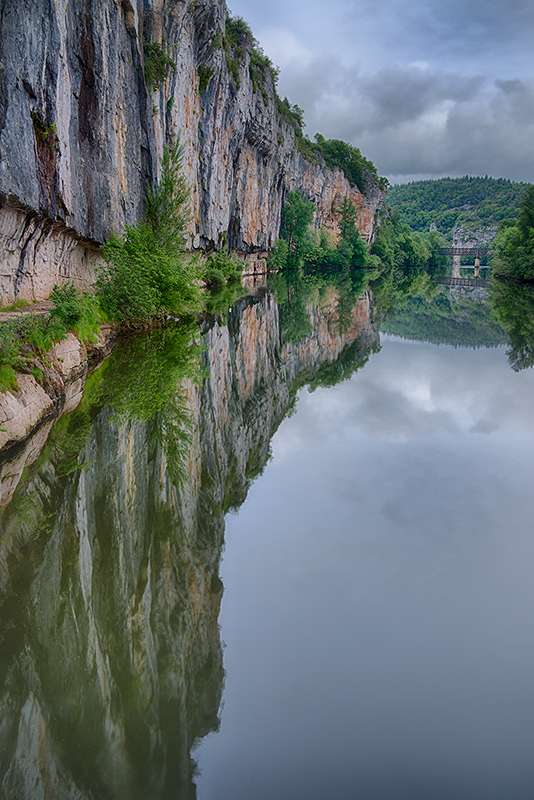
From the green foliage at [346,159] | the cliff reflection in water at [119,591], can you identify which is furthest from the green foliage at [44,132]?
the green foliage at [346,159]

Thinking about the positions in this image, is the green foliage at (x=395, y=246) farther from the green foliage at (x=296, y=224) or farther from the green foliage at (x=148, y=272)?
the green foliage at (x=148, y=272)

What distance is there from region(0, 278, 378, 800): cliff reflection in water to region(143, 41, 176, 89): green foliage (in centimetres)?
1455

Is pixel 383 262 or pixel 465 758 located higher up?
pixel 383 262

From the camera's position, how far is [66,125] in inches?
493

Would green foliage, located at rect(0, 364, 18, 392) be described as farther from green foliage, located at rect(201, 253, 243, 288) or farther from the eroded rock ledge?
green foliage, located at rect(201, 253, 243, 288)

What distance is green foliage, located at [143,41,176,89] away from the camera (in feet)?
62.4

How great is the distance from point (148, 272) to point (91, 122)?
4.19 m

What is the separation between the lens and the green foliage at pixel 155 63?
19.0m

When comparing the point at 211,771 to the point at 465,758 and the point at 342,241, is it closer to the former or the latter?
the point at 465,758

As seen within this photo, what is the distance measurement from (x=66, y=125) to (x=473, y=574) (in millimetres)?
12696

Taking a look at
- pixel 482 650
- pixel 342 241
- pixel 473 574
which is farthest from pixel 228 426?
pixel 342 241

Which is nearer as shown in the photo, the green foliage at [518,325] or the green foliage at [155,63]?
the green foliage at [518,325]

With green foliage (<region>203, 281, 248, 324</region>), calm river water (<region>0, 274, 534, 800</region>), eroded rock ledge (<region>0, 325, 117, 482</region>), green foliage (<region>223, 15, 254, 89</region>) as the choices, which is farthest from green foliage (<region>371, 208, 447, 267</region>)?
calm river water (<region>0, 274, 534, 800</region>)

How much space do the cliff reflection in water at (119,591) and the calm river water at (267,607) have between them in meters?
0.01
